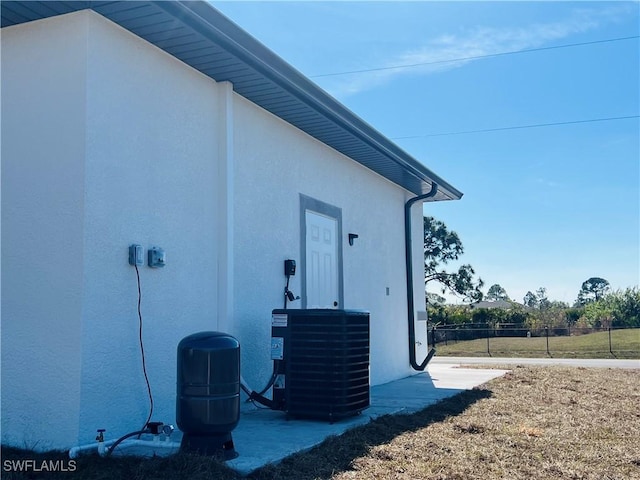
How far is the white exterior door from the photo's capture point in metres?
9.17

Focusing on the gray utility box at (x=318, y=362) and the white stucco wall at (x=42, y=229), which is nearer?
the white stucco wall at (x=42, y=229)

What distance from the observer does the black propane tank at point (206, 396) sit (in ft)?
15.9

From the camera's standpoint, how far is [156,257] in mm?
6047

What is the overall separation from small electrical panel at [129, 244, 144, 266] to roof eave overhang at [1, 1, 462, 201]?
1.96 metres

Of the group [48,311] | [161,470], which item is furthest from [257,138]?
[161,470]

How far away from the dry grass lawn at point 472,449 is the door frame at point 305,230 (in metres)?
2.36

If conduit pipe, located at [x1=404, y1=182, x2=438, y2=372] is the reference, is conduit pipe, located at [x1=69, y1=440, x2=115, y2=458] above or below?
below

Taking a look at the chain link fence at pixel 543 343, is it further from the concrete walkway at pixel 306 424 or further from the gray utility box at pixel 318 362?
the gray utility box at pixel 318 362

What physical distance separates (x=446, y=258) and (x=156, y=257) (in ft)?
113

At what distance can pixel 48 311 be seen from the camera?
536cm

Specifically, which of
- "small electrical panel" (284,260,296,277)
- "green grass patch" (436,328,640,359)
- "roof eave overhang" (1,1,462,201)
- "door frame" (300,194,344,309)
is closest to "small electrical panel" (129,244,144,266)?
"roof eave overhang" (1,1,462,201)

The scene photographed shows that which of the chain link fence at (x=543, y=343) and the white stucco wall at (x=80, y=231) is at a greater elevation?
the white stucco wall at (x=80, y=231)

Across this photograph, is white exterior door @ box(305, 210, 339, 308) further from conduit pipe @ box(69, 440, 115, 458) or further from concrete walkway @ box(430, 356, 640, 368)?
concrete walkway @ box(430, 356, 640, 368)

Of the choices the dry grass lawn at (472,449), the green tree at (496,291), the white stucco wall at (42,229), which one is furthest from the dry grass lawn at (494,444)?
the green tree at (496,291)
